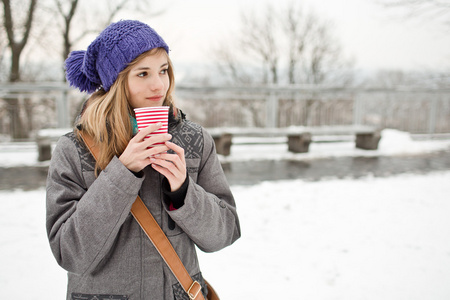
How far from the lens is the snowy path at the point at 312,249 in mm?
2812

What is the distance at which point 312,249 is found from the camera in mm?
3473

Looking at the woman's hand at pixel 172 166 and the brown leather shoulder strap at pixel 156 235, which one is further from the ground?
the woman's hand at pixel 172 166

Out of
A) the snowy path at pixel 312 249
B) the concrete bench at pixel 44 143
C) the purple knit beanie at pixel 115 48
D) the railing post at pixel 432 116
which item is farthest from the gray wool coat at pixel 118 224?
the railing post at pixel 432 116

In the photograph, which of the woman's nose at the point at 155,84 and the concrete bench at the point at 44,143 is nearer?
the woman's nose at the point at 155,84

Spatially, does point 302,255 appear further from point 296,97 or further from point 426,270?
point 296,97

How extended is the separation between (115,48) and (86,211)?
0.61 meters

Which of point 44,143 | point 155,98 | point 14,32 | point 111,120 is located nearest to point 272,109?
point 44,143

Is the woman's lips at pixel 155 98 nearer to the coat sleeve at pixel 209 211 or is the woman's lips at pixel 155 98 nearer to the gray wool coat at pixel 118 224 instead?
the gray wool coat at pixel 118 224

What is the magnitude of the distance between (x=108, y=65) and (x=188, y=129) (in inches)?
16.3

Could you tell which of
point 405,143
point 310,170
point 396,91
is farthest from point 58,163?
point 396,91

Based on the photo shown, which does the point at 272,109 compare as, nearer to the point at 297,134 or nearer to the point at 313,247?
the point at 297,134

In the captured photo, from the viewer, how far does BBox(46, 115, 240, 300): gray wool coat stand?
1.09 m

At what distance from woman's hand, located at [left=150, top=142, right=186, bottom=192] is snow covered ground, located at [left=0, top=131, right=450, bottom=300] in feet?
6.46

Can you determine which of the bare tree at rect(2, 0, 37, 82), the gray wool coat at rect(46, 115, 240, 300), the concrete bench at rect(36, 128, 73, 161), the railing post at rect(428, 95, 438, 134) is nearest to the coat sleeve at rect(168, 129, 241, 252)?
the gray wool coat at rect(46, 115, 240, 300)
